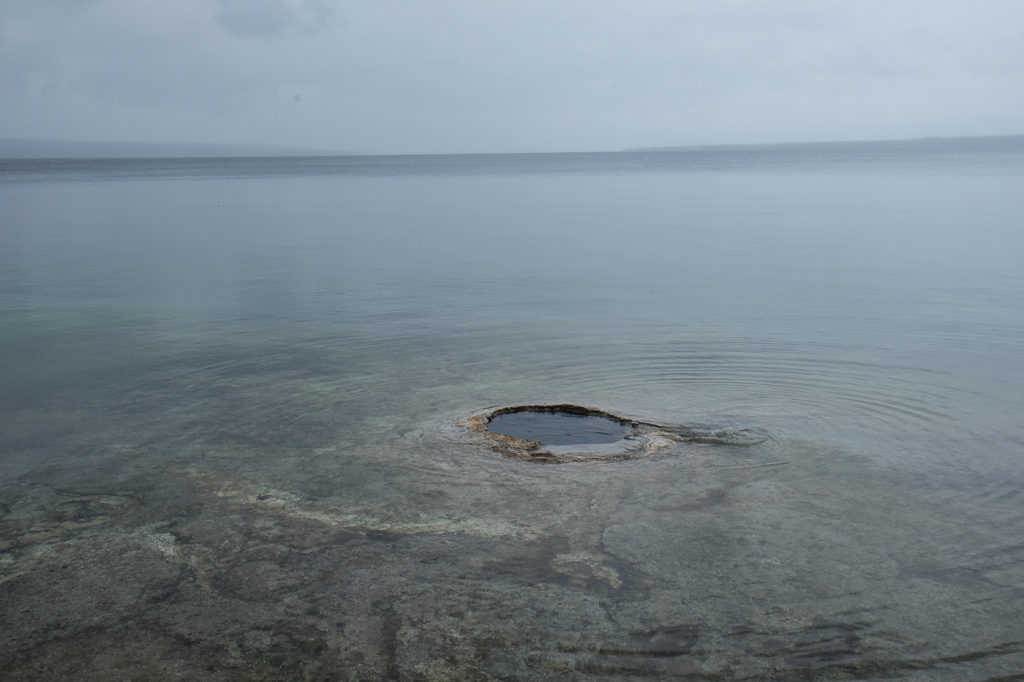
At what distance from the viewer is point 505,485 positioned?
6.63 metres

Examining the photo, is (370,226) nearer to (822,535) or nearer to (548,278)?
(548,278)

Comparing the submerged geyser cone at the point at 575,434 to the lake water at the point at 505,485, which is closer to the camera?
the lake water at the point at 505,485

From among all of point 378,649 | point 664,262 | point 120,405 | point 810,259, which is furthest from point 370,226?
point 378,649

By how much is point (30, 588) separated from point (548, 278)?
43.0ft

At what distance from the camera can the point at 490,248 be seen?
22578 mm

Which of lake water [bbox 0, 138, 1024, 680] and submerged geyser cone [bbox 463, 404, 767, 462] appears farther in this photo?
submerged geyser cone [bbox 463, 404, 767, 462]

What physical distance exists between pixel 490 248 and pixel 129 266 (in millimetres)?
8422

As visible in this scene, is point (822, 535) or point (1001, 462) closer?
point (822, 535)

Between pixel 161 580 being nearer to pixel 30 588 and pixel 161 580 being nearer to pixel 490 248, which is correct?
pixel 30 588

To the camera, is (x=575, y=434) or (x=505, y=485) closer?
(x=505, y=485)

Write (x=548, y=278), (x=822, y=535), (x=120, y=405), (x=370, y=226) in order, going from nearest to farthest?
1. (x=822, y=535)
2. (x=120, y=405)
3. (x=548, y=278)
4. (x=370, y=226)

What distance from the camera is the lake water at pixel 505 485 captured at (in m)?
4.55

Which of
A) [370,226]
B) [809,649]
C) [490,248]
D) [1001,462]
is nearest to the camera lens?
[809,649]

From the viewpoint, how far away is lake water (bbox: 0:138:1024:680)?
4551 millimetres
